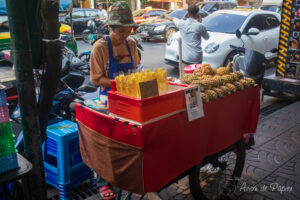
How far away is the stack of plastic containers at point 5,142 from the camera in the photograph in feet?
5.49

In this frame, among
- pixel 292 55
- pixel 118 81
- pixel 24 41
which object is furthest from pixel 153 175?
pixel 292 55

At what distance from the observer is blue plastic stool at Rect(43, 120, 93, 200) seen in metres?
2.87

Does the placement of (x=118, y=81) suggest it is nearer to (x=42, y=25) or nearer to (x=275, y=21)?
(x=42, y=25)

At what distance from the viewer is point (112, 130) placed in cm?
207

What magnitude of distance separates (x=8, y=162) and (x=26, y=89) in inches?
19.4

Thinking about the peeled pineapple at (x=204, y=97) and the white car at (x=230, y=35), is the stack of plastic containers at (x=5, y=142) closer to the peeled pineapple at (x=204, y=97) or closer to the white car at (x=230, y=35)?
the peeled pineapple at (x=204, y=97)

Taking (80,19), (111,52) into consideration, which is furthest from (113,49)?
(80,19)

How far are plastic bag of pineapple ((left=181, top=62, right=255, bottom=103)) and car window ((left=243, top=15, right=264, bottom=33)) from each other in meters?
5.83

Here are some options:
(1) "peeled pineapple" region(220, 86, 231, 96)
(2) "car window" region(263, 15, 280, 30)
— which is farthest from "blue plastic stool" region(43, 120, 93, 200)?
(2) "car window" region(263, 15, 280, 30)

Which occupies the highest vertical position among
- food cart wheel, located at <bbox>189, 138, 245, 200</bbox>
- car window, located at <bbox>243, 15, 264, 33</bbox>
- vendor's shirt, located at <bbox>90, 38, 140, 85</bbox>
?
car window, located at <bbox>243, 15, 264, 33</bbox>

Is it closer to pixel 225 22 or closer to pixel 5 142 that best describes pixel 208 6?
pixel 225 22

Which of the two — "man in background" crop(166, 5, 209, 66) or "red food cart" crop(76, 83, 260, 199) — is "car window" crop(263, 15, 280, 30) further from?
"red food cart" crop(76, 83, 260, 199)

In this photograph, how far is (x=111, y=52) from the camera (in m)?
2.86

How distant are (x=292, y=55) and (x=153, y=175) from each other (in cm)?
557
